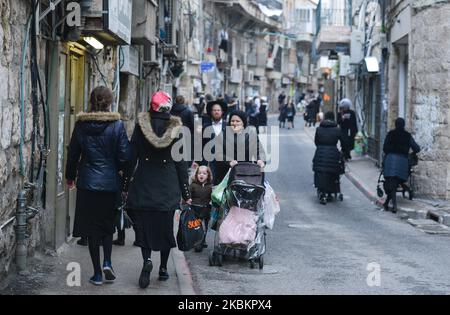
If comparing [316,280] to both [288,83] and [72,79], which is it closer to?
[72,79]

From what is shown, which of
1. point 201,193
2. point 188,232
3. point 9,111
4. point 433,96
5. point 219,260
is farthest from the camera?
point 433,96

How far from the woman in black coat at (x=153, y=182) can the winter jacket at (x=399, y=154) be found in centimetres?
754

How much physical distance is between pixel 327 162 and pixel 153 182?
8.68m

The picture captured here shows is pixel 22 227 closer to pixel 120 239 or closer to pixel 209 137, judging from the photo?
pixel 120 239

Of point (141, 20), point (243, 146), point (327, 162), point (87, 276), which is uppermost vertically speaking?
point (141, 20)

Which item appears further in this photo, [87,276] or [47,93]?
[47,93]

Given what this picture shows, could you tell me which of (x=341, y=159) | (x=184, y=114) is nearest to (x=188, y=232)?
(x=184, y=114)

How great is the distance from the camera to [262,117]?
40.6 m

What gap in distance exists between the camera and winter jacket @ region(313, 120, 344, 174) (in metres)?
16.1

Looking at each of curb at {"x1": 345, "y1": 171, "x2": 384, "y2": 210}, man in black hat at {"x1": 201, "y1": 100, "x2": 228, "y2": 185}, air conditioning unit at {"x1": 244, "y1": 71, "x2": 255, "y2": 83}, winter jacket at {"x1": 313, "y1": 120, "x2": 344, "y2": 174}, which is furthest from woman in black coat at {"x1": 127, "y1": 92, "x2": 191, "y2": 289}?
air conditioning unit at {"x1": 244, "y1": 71, "x2": 255, "y2": 83}

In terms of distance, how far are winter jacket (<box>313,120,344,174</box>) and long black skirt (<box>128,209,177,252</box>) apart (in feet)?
27.8

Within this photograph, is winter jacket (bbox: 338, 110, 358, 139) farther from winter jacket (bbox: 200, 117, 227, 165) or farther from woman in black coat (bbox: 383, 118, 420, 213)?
winter jacket (bbox: 200, 117, 227, 165)

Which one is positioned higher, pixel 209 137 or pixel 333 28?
pixel 333 28

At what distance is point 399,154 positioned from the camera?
14.8 metres
